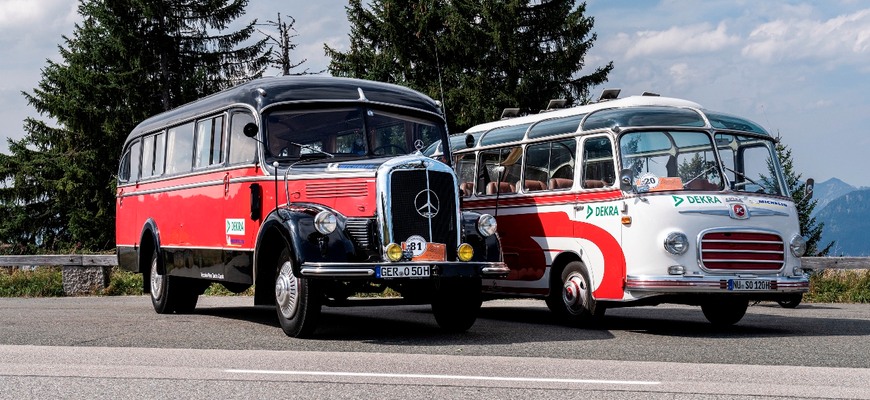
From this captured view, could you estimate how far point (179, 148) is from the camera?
1526 cm

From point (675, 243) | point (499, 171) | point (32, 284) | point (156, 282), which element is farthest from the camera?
point (32, 284)

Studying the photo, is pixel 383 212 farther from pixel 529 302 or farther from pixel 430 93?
pixel 430 93

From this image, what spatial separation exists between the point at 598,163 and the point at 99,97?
30809mm

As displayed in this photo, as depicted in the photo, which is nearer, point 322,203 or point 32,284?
point 322,203

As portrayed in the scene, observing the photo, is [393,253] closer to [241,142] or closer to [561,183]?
[241,142]

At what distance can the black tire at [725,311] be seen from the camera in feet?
45.9

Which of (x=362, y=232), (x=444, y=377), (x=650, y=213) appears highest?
(x=650, y=213)

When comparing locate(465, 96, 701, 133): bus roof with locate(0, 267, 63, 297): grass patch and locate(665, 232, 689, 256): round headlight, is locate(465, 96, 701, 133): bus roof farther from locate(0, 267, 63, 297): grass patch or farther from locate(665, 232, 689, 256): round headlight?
locate(0, 267, 63, 297): grass patch

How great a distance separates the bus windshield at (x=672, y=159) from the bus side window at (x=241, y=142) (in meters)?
4.25

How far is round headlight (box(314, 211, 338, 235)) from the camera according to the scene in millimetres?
11180

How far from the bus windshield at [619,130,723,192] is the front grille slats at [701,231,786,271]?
2.28 feet

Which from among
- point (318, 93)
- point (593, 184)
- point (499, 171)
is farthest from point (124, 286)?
point (593, 184)

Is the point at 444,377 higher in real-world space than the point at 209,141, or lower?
lower

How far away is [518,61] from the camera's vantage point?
126ft
